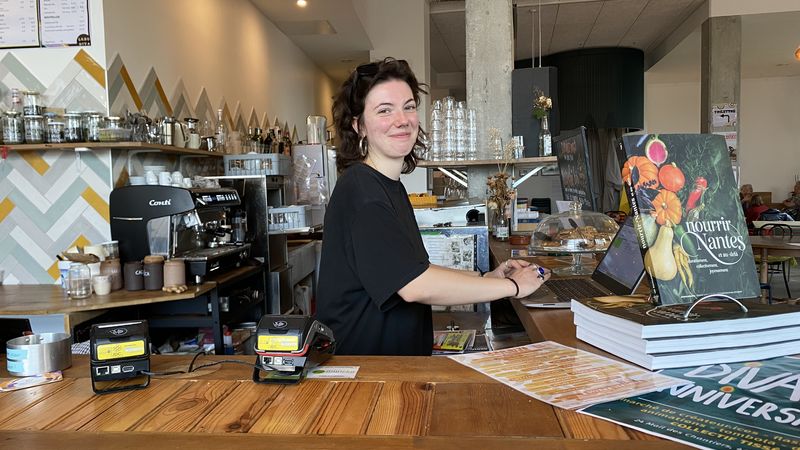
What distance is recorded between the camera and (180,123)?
4.09 metres

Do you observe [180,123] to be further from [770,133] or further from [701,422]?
[770,133]

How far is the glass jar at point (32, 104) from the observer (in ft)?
10.7

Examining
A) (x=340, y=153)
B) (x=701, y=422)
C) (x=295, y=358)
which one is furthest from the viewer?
(x=340, y=153)

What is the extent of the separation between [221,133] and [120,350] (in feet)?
12.9

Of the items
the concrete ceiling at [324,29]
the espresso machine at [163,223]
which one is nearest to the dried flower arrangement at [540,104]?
the espresso machine at [163,223]

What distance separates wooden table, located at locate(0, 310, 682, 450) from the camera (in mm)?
838

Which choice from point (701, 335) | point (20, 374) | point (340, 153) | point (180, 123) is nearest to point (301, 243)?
point (180, 123)

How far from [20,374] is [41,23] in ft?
9.72

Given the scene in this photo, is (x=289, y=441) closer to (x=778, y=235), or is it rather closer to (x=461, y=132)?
(x=461, y=132)

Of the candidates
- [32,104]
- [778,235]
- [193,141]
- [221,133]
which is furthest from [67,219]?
[778,235]

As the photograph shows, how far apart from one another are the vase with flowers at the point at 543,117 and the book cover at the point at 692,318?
303 cm

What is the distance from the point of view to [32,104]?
10.8ft

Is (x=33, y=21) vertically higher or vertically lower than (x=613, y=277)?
higher

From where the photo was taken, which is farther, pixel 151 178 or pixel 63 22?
pixel 151 178
